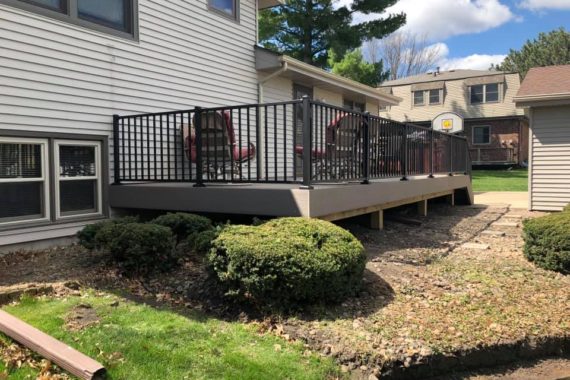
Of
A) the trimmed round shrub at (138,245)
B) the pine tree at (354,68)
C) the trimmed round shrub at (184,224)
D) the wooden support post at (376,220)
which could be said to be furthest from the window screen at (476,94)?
the trimmed round shrub at (138,245)

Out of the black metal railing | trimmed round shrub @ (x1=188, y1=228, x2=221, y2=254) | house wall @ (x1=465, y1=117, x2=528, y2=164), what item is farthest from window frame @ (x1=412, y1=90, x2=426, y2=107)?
trimmed round shrub @ (x1=188, y1=228, x2=221, y2=254)

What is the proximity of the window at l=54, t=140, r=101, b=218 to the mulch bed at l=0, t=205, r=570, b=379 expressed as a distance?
0.67 m

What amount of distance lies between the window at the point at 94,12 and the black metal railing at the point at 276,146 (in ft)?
4.16

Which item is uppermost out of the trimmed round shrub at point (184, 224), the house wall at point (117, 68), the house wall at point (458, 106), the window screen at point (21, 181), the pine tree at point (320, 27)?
the pine tree at point (320, 27)

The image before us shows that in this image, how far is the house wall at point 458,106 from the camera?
27578mm

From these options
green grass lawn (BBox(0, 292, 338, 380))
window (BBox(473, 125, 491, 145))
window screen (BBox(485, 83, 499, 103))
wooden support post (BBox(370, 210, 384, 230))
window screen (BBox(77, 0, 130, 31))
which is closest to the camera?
green grass lawn (BBox(0, 292, 338, 380))

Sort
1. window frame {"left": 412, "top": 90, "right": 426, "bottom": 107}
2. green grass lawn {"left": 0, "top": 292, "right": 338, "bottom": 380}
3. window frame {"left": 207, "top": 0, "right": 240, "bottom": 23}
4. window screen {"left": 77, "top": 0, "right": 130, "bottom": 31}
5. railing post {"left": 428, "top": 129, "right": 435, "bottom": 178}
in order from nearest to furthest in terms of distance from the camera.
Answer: green grass lawn {"left": 0, "top": 292, "right": 338, "bottom": 380}
window screen {"left": 77, "top": 0, "right": 130, "bottom": 31}
window frame {"left": 207, "top": 0, "right": 240, "bottom": 23}
railing post {"left": 428, "top": 129, "right": 435, "bottom": 178}
window frame {"left": 412, "top": 90, "right": 426, "bottom": 107}

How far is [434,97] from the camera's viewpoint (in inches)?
1184

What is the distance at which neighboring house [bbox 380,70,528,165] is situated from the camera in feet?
90.5

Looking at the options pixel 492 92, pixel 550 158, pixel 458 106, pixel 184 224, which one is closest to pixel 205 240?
pixel 184 224

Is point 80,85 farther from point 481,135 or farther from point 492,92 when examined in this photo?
point 492,92

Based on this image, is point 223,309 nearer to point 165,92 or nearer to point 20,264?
point 20,264

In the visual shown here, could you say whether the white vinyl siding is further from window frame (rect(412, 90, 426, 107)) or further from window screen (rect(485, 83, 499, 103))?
window frame (rect(412, 90, 426, 107))

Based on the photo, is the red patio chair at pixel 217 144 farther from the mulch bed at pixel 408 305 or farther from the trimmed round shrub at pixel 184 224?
the mulch bed at pixel 408 305
